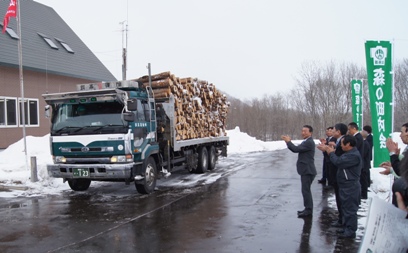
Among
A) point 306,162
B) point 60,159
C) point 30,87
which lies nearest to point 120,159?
point 60,159

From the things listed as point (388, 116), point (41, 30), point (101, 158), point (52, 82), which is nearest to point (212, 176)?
point (101, 158)

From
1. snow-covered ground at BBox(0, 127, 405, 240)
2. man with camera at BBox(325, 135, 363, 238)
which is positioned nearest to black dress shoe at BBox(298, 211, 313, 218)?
snow-covered ground at BBox(0, 127, 405, 240)

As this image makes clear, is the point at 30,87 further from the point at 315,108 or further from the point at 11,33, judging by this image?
the point at 315,108

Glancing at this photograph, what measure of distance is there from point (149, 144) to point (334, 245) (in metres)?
5.82

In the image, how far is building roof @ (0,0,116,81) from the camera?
807 inches

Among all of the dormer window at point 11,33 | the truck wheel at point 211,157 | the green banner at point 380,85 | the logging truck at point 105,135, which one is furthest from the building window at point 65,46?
the green banner at point 380,85

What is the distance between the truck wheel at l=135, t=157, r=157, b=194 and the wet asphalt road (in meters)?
0.21

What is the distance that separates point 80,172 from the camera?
9164 mm

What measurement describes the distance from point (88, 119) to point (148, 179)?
7.36ft

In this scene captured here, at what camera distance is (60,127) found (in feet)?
31.1

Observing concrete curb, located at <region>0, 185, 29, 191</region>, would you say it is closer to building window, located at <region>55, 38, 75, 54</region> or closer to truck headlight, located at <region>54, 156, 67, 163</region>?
truck headlight, located at <region>54, 156, 67, 163</region>

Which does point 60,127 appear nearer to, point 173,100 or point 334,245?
point 173,100

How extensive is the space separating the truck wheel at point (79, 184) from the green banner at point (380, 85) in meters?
8.24

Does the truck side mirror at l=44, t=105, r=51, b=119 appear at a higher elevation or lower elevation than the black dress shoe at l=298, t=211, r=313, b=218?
higher
